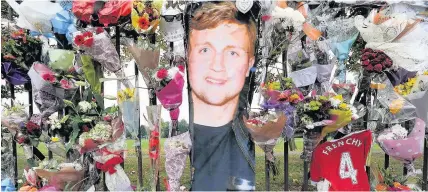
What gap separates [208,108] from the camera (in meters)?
3.63

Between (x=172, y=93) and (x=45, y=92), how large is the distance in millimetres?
935

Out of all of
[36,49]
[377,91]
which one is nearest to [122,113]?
[36,49]

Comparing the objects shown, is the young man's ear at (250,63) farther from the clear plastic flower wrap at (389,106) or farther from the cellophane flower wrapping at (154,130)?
→ the clear plastic flower wrap at (389,106)

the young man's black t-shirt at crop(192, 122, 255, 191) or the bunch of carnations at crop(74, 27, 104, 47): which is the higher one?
the bunch of carnations at crop(74, 27, 104, 47)

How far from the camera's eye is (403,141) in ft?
11.1

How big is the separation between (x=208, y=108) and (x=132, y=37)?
0.76 metres

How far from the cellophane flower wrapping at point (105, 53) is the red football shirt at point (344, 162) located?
1474mm

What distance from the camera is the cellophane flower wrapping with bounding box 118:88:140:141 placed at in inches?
135

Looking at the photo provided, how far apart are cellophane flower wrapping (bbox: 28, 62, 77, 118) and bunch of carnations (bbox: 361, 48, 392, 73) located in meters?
2.06

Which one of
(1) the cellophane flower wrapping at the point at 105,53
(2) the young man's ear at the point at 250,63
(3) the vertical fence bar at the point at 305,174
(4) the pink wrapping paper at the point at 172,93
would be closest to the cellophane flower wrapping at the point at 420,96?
(3) the vertical fence bar at the point at 305,174

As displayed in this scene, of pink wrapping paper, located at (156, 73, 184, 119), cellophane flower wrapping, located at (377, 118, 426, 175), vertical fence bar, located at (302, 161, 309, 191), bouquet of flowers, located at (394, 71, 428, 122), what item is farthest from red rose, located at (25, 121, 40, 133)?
bouquet of flowers, located at (394, 71, 428, 122)

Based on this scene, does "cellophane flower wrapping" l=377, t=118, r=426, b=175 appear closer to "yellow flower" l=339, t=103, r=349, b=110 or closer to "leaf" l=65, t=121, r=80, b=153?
"yellow flower" l=339, t=103, r=349, b=110

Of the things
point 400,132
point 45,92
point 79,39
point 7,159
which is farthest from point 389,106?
point 7,159

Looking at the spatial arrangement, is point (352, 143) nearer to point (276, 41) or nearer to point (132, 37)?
point (276, 41)
